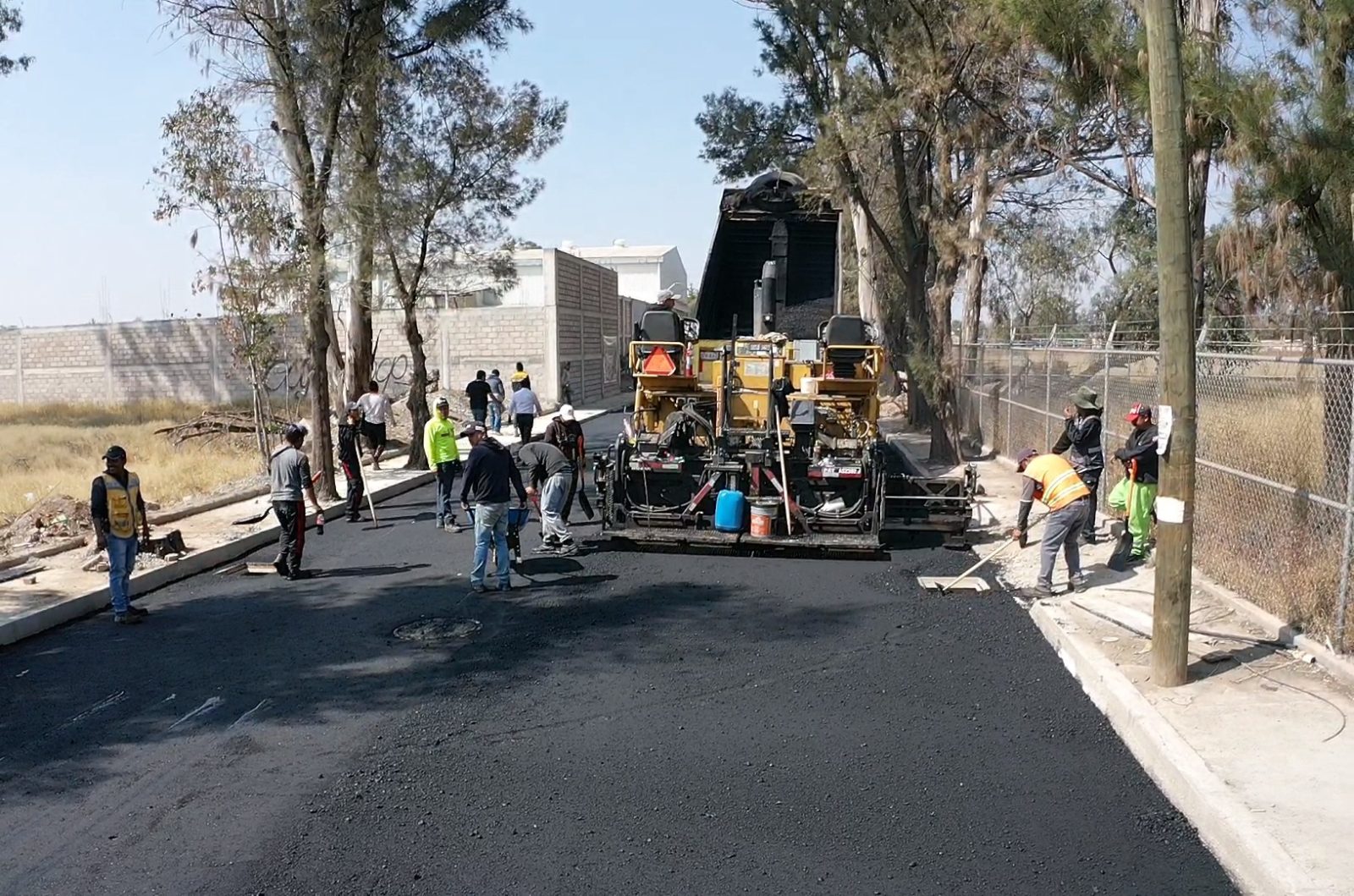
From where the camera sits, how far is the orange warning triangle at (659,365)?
1218cm

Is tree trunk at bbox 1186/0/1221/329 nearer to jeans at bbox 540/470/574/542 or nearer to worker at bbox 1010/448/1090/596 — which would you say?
worker at bbox 1010/448/1090/596

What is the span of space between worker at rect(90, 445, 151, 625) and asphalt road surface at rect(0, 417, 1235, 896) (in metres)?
0.25

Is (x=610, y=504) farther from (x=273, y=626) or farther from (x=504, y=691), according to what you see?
(x=504, y=691)

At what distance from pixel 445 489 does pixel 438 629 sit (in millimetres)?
4948

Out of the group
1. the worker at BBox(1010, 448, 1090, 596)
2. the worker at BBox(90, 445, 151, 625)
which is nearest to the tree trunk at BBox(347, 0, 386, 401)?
the worker at BBox(90, 445, 151, 625)

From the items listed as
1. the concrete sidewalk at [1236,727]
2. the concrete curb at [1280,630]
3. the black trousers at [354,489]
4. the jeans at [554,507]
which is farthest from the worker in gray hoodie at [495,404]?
the concrete curb at [1280,630]

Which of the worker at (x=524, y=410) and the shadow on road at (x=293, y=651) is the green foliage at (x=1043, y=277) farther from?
the shadow on road at (x=293, y=651)

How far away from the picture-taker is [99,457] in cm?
1969

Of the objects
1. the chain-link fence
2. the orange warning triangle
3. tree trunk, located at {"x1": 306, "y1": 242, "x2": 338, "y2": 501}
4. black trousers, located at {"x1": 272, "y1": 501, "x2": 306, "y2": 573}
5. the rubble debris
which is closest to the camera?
the chain-link fence

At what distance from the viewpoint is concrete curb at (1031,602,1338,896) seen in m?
4.20

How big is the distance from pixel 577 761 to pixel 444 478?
7.80 metres

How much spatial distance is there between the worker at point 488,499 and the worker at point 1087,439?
17.7 feet

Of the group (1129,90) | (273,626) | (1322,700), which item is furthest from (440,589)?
(1129,90)

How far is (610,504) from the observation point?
11227 millimetres
